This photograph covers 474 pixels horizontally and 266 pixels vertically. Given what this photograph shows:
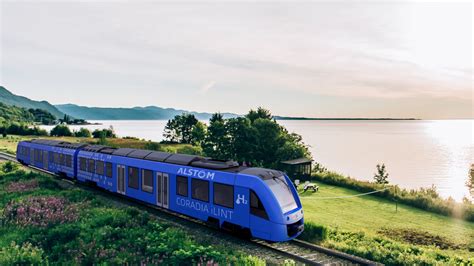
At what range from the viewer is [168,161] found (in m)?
18.3

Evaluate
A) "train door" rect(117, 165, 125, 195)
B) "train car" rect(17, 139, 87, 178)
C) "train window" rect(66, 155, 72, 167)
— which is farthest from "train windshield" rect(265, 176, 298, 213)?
"train window" rect(66, 155, 72, 167)

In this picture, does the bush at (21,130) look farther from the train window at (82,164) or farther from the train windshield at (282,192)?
the train windshield at (282,192)

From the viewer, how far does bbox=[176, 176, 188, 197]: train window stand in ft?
54.5


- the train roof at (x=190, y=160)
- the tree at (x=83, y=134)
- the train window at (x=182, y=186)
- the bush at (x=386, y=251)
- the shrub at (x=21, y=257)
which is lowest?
the bush at (x=386, y=251)

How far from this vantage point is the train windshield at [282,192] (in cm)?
1362

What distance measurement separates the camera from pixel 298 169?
38.4m

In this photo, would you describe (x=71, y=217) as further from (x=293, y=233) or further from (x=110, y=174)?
(x=293, y=233)

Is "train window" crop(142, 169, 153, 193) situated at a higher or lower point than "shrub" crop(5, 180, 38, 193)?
higher

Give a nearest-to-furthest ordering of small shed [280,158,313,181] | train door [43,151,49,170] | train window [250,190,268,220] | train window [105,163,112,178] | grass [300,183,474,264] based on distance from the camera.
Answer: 1. train window [250,190,268,220]
2. grass [300,183,474,264]
3. train window [105,163,112,178]
4. train door [43,151,49,170]
5. small shed [280,158,313,181]

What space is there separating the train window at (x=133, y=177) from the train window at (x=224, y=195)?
6.96 metres

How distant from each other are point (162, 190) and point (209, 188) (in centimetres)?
385

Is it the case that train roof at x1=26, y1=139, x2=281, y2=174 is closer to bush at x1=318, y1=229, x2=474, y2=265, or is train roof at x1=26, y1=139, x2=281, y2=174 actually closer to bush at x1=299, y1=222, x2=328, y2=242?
bush at x1=299, y1=222, x2=328, y2=242

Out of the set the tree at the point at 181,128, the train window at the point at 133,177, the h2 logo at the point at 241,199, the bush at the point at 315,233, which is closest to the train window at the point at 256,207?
the h2 logo at the point at 241,199

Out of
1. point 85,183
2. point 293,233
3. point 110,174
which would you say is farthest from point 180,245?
point 85,183
